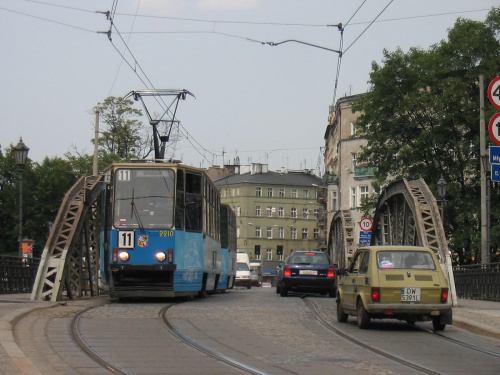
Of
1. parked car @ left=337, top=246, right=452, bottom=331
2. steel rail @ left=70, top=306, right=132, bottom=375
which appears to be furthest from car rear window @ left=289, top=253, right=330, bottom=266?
steel rail @ left=70, top=306, right=132, bottom=375

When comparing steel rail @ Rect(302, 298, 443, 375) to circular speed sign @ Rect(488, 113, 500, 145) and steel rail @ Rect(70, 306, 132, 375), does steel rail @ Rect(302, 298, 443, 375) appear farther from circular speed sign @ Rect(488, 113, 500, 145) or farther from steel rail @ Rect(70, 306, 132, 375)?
circular speed sign @ Rect(488, 113, 500, 145)

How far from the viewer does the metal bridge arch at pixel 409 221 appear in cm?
2492

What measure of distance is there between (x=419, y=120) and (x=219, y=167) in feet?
295

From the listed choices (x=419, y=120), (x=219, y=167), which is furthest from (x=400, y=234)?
(x=219, y=167)

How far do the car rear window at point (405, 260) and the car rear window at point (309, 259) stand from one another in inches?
565

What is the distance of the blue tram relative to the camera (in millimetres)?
21859

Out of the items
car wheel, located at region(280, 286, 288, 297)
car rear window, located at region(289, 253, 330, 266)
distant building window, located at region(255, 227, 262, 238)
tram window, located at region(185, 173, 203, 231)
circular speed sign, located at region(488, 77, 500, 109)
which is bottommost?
car wheel, located at region(280, 286, 288, 297)

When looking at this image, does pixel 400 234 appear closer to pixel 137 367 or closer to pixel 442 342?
pixel 442 342

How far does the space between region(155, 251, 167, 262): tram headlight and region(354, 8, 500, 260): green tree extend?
25493 millimetres

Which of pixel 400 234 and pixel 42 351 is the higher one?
pixel 400 234

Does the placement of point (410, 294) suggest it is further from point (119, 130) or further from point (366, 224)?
point (119, 130)

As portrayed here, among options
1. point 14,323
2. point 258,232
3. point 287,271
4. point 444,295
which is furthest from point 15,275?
point 258,232

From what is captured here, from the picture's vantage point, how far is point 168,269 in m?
21.9

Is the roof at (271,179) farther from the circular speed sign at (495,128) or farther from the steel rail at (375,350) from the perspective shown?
the circular speed sign at (495,128)
